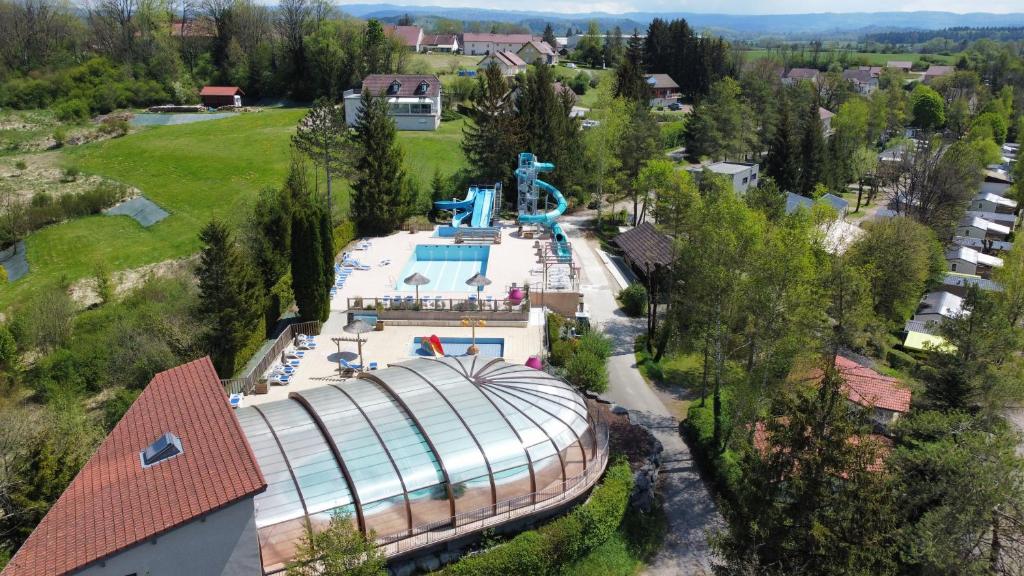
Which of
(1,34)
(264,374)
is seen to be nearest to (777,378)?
(264,374)

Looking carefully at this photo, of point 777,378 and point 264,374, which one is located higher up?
point 777,378

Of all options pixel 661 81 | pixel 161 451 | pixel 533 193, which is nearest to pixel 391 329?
pixel 161 451

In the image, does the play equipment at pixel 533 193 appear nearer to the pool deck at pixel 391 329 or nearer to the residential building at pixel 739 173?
the pool deck at pixel 391 329

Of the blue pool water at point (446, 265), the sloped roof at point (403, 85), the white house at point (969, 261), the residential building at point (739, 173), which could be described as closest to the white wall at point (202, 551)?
the blue pool water at point (446, 265)

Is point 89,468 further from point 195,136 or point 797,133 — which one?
point 797,133

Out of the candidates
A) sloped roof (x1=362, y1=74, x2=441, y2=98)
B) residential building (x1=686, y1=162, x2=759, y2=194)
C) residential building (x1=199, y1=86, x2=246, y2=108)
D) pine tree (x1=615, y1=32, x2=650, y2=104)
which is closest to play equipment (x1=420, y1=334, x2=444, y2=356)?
residential building (x1=686, y1=162, x2=759, y2=194)

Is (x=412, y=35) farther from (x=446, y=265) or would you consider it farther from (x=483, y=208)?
(x=446, y=265)

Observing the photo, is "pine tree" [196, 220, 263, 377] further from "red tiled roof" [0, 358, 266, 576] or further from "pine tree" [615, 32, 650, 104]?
"pine tree" [615, 32, 650, 104]
